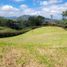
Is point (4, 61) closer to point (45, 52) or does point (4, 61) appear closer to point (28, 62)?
point (28, 62)

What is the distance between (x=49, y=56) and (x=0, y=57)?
3.47 meters

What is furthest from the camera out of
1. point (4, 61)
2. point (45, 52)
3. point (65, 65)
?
point (45, 52)

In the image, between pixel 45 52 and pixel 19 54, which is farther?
pixel 45 52

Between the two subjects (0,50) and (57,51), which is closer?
(0,50)

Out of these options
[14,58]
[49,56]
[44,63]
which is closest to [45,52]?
[49,56]

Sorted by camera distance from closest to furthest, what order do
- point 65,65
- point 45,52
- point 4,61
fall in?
1. point 4,61
2. point 65,65
3. point 45,52

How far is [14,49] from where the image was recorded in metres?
14.2

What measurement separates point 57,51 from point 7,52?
385 centimetres

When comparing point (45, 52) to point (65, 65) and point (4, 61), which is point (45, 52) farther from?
point (4, 61)

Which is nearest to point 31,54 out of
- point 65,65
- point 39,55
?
point 39,55

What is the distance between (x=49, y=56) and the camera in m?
14.1

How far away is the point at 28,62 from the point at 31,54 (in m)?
1.06

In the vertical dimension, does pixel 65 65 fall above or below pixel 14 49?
below

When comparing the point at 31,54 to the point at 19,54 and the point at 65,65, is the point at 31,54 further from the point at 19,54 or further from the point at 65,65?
the point at 65,65
